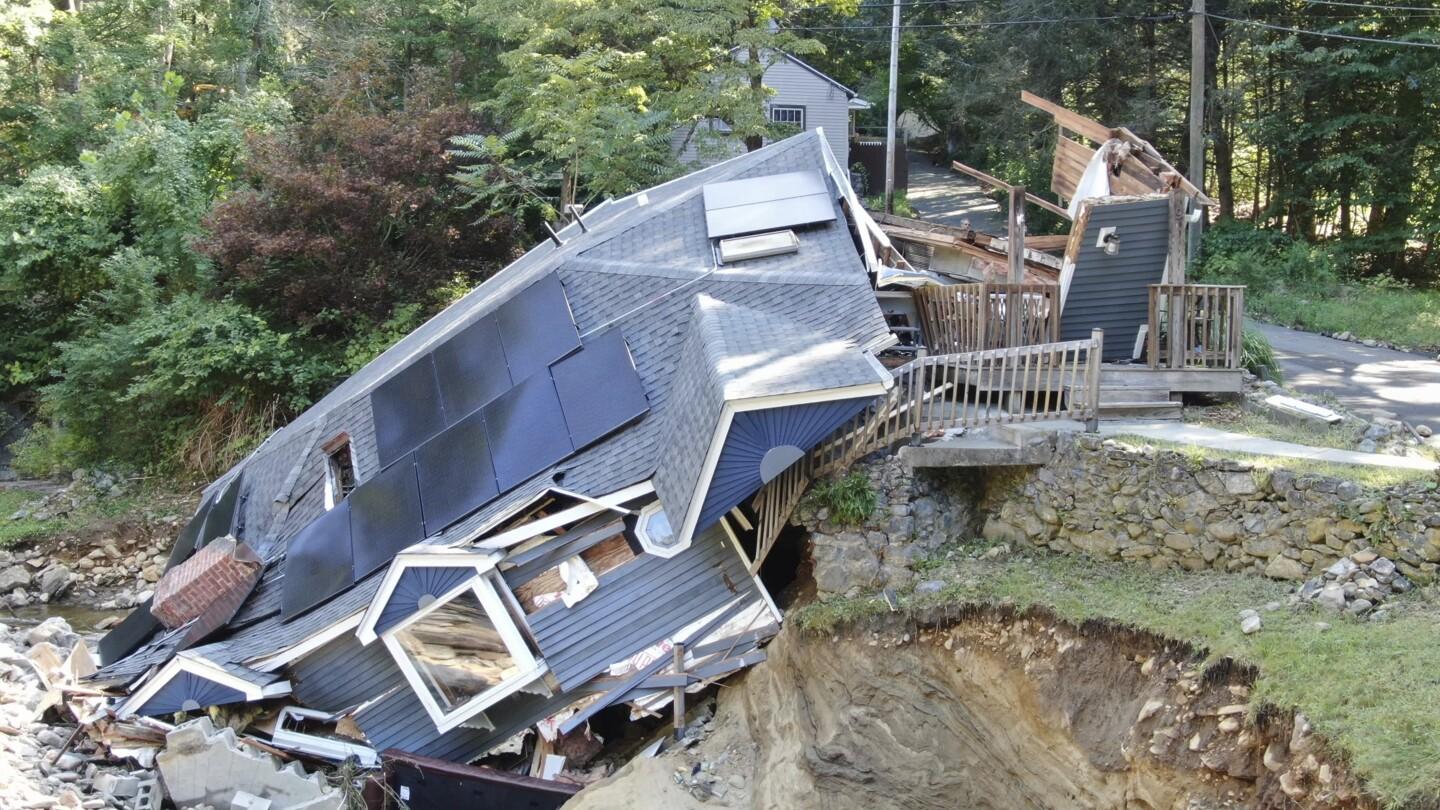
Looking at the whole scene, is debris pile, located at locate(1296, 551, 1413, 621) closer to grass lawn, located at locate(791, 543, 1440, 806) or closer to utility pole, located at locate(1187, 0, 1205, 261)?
grass lawn, located at locate(791, 543, 1440, 806)

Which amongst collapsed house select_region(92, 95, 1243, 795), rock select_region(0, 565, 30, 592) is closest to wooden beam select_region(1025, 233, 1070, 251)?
collapsed house select_region(92, 95, 1243, 795)

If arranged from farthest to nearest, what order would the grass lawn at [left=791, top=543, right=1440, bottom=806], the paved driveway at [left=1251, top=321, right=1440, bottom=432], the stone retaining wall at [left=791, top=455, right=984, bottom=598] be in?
the paved driveway at [left=1251, top=321, right=1440, bottom=432], the stone retaining wall at [left=791, top=455, right=984, bottom=598], the grass lawn at [left=791, top=543, right=1440, bottom=806]

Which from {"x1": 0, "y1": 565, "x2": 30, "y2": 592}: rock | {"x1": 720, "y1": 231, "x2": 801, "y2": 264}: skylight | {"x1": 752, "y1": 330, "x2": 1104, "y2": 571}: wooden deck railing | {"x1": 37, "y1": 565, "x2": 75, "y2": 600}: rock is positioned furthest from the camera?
{"x1": 37, "y1": 565, "x2": 75, "y2": 600}: rock

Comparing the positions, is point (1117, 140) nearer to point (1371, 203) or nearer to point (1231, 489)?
point (1231, 489)

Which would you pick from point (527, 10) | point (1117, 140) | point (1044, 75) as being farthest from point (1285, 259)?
point (527, 10)

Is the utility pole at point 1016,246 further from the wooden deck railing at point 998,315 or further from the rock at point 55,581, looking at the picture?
the rock at point 55,581

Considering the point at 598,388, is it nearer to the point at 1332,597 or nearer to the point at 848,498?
the point at 848,498
